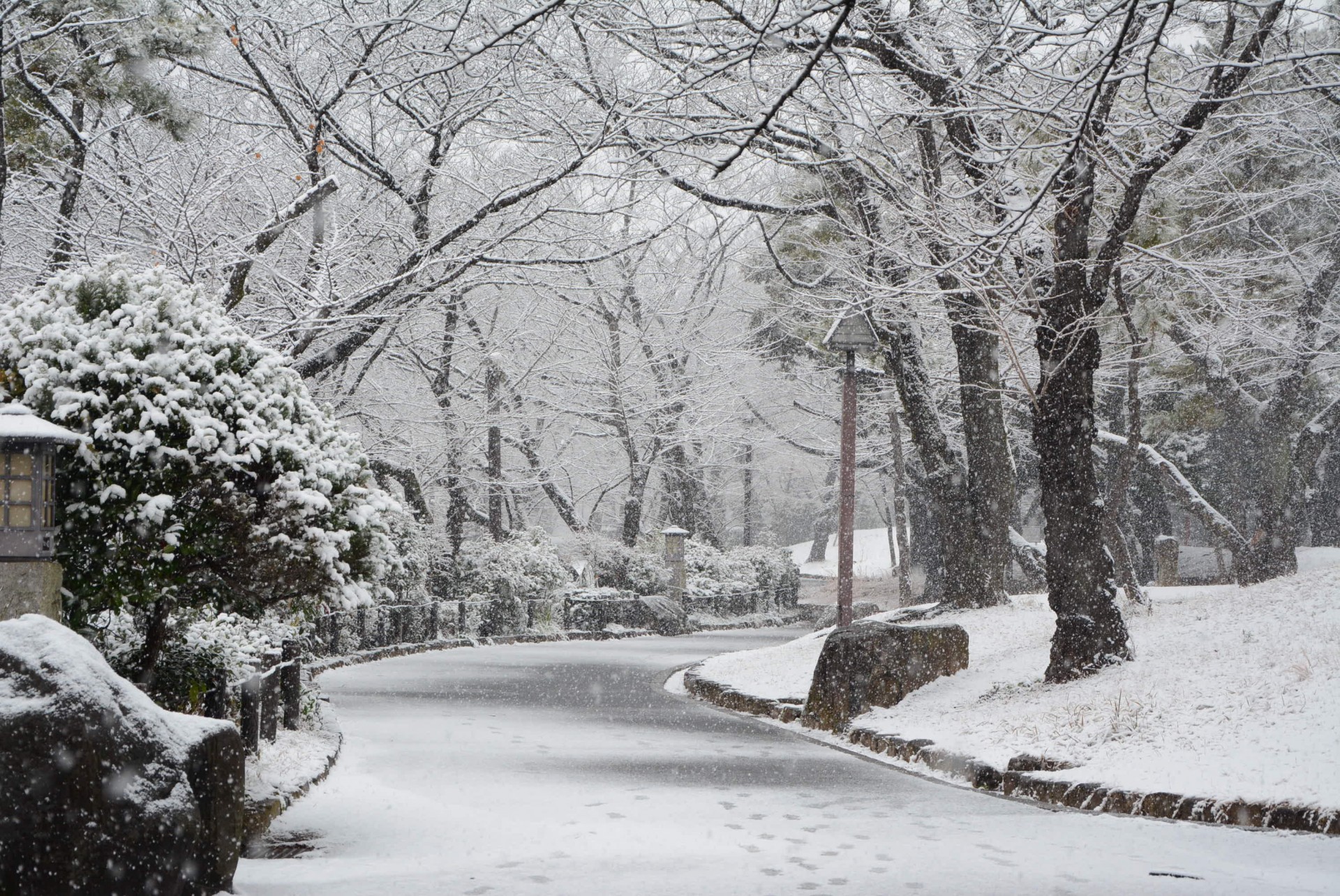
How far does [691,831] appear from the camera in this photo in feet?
23.5

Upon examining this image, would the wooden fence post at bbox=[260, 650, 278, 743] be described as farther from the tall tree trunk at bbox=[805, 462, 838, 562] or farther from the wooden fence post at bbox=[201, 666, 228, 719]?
the tall tree trunk at bbox=[805, 462, 838, 562]

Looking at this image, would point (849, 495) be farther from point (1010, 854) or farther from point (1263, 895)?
point (1263, 895)

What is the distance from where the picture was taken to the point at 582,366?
33469mm

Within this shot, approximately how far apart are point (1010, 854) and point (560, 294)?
2434cm

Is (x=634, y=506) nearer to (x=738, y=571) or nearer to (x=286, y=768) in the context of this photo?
(x=738, y=571)

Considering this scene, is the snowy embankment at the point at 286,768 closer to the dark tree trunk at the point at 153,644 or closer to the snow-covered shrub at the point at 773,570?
the dark tree trunk at the point at 153,644

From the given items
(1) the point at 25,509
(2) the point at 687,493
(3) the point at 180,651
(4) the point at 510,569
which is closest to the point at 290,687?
(3) the point at 180,651

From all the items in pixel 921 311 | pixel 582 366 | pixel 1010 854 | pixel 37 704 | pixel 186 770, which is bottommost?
pixel 1010 854

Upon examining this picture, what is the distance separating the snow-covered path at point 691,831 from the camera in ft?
19.4

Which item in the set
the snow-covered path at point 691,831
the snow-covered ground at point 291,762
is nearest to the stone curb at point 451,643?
the snow-covered ground at point 291,762

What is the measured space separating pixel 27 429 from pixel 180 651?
2.12 metres

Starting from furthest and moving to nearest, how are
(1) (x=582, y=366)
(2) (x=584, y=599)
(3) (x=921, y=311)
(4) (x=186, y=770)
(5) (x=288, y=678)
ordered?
1. (1) (x=582, y=366)
2. (2) (x=584, y=599)
3. (3) (x=921, y=311)
4. (5) (x=288, y=678)
5. (4) (x=186, y=770)

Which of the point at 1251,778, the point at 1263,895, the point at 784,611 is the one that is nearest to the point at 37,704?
the point at 1263,895

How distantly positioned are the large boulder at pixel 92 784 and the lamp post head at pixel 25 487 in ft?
5.88
